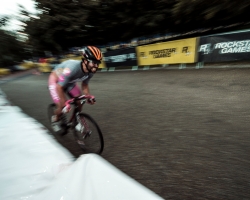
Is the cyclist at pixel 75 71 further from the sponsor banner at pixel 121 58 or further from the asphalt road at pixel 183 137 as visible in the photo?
the sponsor banner at pixel 121 58

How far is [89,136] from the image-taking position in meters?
3.20

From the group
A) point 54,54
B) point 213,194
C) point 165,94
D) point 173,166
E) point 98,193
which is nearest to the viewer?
point 98,193

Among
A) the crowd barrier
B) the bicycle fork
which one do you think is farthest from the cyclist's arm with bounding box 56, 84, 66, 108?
the crowd barrier

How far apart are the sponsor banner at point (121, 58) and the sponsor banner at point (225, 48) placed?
4777 mm

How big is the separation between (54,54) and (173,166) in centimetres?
2657

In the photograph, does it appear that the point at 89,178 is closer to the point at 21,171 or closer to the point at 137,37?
the point at 21,171

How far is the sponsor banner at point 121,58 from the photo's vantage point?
1191cm

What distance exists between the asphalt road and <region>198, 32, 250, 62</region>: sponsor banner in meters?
1.48

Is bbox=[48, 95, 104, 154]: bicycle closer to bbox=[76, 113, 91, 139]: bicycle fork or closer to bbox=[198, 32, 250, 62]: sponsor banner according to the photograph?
bbox=[76, 113, 91, 139]: bicycle fork

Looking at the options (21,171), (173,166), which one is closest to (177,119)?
(173,166)

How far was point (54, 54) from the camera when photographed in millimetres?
24984

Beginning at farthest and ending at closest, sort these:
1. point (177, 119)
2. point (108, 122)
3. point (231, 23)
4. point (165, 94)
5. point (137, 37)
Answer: point (137, 37) < point (231, 23) < point (165, 94) < point (108, 122) < point (177, 119)

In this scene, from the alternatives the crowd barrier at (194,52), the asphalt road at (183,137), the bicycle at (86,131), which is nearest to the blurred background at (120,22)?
the crowd barrier at (194,52)

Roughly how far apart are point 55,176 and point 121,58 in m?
11.8
